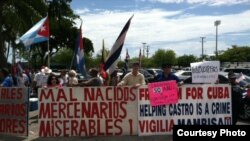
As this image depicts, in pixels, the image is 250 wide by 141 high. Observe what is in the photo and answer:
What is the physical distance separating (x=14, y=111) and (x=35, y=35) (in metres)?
2.92

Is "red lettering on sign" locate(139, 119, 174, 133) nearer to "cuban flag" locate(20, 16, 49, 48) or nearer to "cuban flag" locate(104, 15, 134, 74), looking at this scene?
"cuban flag" locate(104, 15, 134, 74)

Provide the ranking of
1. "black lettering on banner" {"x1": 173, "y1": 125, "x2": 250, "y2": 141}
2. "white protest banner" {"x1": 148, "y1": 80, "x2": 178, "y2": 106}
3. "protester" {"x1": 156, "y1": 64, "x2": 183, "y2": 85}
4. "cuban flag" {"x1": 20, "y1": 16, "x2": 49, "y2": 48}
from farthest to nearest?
"cuban flag" {"x1": 20, "y1": 16, "x2": 49, "y2": 48} < "protester" {"x1": 156, "y1": 64, "x2": 183, "y2": 85} < "white protest banner" {"x1": 148, "y1": 80, "x2": 178, "y2": 106} < "black lettering on banner" {"x1": 173, "y1": 125, "x2": 250, "y2": 141}

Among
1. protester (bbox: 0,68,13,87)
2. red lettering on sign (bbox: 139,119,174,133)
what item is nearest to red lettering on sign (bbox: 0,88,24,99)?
protester (bbox: 0,68,13,87)

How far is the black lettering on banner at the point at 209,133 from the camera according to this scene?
15.5 ft

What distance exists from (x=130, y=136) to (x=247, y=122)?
172 inches

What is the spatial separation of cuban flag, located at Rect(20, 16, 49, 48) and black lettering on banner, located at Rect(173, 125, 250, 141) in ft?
28.4

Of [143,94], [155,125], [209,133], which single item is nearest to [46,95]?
[143,94]

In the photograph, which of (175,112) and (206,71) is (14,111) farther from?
(206,71)

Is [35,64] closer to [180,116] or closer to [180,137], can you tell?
[180,116]

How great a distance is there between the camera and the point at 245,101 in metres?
13.6

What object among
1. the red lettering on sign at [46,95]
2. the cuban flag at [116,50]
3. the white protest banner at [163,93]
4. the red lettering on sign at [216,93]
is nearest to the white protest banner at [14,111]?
the red lettering on sign at [46,95]

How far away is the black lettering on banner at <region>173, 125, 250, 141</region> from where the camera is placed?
186 inches

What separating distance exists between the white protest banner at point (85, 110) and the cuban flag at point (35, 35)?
8.87 feet

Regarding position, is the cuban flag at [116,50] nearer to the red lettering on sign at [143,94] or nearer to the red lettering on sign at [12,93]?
the red lettering on sign at [143,94]
